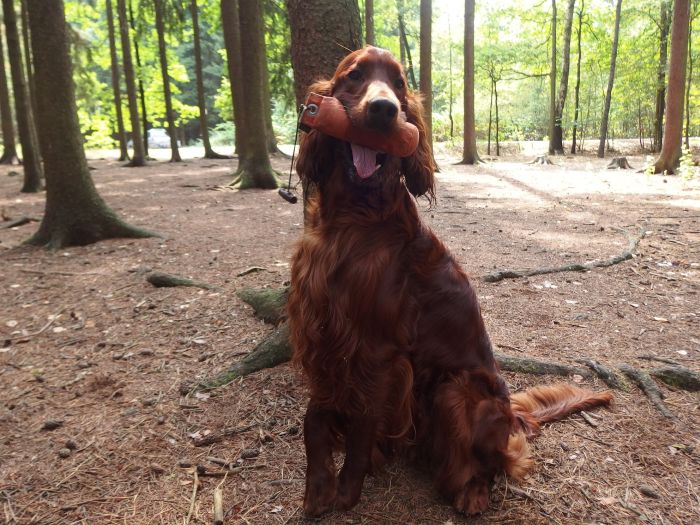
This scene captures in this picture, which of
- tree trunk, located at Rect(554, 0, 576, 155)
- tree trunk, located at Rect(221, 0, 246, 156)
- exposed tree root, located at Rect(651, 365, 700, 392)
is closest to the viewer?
exposed tree root, located at Rect(651, 365, 700, 392)

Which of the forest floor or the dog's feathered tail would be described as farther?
the dog's feathered tail

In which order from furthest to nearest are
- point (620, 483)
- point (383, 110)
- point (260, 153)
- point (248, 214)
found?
point (260, 153)
point (248, 214)
point (620, 483)
point (383, 110)

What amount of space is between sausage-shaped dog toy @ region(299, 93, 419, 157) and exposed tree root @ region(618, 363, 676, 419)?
2.25 metres

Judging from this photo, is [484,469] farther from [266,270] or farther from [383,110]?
[266,270]

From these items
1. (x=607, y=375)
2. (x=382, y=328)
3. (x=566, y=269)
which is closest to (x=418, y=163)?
Result: (x=382, y=328)

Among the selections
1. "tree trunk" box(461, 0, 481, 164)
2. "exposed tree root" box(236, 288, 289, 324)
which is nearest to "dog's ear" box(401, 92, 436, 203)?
"exposed tree root" box(236, 288, 289, 324)

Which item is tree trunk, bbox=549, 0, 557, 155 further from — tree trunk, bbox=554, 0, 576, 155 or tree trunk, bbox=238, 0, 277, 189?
tree trunk, bbox=238, 0, 277, 189

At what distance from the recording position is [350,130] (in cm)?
195

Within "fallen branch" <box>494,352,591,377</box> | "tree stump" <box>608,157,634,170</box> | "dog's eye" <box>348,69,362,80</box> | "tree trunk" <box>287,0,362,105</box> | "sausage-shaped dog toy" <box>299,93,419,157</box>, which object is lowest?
"fallen branch" <box>494,352,591,377</box>

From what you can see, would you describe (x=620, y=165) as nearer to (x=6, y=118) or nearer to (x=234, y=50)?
(x=234, y=50)

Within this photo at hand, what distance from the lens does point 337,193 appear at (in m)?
2.12

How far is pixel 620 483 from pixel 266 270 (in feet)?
12.3

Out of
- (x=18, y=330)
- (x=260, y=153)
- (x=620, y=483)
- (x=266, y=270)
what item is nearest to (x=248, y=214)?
(x=260, y=153)

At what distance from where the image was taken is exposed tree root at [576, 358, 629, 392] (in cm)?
307
